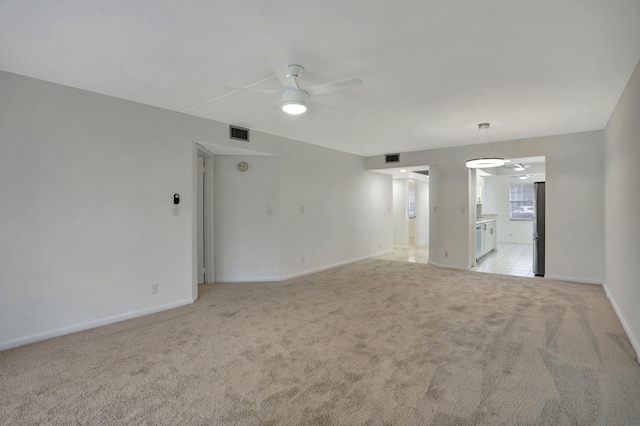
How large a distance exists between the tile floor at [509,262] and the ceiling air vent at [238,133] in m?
5.23

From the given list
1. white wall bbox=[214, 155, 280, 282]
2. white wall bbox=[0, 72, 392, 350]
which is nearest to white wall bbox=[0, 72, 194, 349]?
white wall bbox=[0, 72, 392, 350]

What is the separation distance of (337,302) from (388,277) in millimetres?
1825

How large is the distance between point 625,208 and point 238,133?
504cm

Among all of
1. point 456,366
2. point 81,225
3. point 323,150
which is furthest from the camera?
point 323,150

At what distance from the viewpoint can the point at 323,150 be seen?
662 cm

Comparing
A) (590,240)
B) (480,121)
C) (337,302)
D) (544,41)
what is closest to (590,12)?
(544,41)

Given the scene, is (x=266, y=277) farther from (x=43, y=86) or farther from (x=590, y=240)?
(x=590, y=240)

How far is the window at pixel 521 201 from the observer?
432 inches

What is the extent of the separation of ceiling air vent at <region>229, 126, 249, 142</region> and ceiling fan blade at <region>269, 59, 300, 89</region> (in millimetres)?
2234

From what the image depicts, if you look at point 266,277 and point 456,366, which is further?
point 266,277

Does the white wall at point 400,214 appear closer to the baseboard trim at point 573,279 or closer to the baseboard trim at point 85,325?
the baseboard trim at point 573,279

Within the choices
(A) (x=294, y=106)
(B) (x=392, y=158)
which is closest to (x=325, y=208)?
(B) (x=392, y=158)

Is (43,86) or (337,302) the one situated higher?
(43,86)

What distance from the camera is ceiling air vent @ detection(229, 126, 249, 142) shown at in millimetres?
4871
